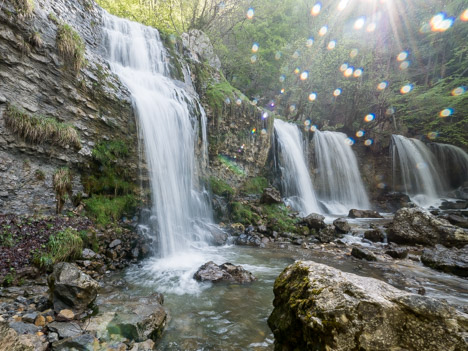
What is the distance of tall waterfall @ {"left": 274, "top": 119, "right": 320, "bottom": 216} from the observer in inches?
578

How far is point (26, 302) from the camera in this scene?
3.16m

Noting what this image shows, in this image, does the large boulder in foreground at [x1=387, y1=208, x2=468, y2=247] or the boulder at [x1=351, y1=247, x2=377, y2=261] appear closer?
the boulder at [x1=351, y1=247, x2=377, y2=261]

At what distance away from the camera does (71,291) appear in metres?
2.96

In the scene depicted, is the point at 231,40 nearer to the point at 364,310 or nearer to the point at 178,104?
the point at 178,104

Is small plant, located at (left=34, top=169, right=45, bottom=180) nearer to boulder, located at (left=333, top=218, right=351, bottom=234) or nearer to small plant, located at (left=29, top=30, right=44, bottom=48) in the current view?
small plant, located at (left=29, top=30, right=44, bottom=48)

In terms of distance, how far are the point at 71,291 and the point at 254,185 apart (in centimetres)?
1091

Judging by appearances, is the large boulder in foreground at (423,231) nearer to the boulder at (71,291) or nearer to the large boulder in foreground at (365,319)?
the large boulder in foreground at (365,319)

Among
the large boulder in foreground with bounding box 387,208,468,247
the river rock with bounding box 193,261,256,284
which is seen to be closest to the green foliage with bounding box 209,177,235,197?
the river rock with bounding box 193,261,256,284

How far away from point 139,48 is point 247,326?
11.9 meters

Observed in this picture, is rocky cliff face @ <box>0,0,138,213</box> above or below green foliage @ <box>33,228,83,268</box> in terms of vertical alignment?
above

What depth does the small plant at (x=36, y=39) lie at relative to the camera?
5.24 meters

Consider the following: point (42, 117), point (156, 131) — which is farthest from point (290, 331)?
point (156, 131)

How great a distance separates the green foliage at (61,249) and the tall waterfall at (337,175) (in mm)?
16448

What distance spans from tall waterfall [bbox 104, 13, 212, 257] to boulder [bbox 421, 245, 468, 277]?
7075 mm
